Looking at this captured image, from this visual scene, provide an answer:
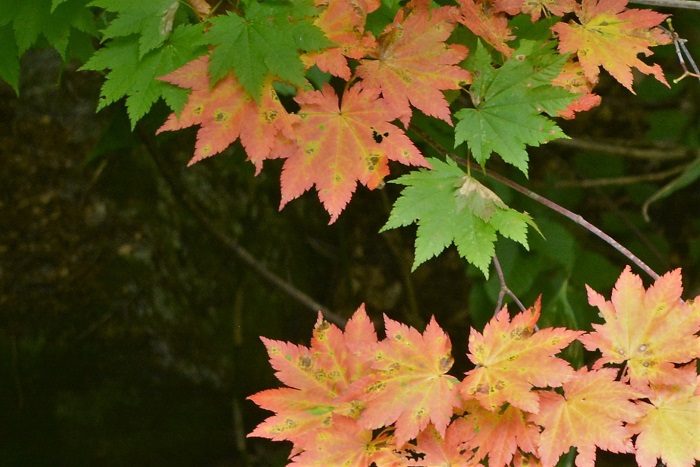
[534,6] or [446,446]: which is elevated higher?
[534,6]

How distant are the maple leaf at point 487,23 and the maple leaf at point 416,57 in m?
0.03

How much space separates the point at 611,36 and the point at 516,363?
2.06 ft

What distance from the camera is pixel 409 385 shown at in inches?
41.9

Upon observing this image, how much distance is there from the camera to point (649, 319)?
1.07 m

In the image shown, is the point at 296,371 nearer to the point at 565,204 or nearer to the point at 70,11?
the point at 70,11

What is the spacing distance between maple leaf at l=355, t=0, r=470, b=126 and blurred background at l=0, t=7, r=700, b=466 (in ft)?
3.36

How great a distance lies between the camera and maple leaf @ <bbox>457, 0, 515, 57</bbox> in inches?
45.8

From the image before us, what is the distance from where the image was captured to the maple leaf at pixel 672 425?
1.01 metres

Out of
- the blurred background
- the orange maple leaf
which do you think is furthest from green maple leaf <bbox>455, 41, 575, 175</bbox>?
the blurred background

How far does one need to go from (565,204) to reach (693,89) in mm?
902

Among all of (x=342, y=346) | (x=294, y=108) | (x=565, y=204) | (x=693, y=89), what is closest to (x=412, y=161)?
(x=342, y=346)

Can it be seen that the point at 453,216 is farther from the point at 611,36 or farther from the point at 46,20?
the point at 46,20

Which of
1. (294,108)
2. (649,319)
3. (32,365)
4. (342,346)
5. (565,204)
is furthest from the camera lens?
(565,204)

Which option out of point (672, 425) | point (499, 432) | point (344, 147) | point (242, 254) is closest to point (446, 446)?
point (499, 432)
